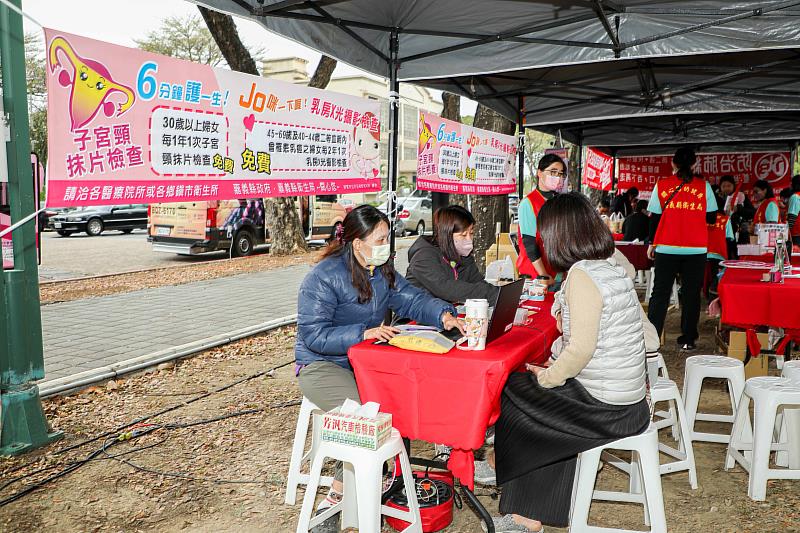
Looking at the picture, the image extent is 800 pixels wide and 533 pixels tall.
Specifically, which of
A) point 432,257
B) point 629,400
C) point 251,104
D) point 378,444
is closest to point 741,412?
point 629,400

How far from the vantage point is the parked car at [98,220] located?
62.0ft

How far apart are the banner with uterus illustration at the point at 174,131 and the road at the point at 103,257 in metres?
8.19

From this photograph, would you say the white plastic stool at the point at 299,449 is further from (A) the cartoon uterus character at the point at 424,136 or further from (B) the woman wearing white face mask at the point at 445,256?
(A) the cartoon uterus character at the point at 424,136

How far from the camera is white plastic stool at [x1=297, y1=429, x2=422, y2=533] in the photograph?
2.28 m

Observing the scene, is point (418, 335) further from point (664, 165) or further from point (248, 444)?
point (664, 165)

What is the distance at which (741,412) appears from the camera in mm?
3262

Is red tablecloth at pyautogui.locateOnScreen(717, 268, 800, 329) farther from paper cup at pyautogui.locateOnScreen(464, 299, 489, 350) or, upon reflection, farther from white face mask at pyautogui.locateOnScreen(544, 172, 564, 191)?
paper cup at pyautogui.locateOnScreen(464, 299, 489, 350)

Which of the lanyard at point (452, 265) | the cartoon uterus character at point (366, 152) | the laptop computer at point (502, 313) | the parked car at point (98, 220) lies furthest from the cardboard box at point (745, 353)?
the parked car at point (98, 220)

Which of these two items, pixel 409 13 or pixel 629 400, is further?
pixel 409 13

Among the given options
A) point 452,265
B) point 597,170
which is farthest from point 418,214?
point 452,265

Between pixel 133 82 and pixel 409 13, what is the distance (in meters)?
2.31

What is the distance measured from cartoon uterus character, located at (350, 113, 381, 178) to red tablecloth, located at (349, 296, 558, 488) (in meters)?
2.06

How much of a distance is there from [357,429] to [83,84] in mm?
1893

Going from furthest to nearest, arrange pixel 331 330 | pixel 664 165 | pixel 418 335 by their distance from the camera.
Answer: pixel 664 165
pixel 331 330
pixel 418 335
